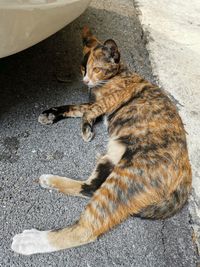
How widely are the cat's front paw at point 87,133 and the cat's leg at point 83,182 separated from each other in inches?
11.2

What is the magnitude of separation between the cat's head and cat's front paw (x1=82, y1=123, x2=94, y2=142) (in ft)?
0.91

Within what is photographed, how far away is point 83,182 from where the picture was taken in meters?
1.71

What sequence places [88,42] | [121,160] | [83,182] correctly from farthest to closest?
[88,42] → [83,182] → [121,160]

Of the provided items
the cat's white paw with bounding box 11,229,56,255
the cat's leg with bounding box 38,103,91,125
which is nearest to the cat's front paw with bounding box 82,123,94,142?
the cat's leg with bounding box 38,103,91,125

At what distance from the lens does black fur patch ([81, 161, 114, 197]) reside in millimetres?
1672

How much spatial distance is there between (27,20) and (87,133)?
759mm

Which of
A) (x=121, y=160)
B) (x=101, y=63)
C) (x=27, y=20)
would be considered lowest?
(x=121, y=160)

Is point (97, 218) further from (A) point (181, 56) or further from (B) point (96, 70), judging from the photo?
(A) point (181, 56)

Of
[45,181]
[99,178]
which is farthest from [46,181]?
[99,178]

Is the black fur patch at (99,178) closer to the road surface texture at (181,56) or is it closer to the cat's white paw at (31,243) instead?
the cat's white paw at (31,243)

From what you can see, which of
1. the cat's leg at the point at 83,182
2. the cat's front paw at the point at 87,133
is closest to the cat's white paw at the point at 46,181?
the cat's leg at the point at 83,182

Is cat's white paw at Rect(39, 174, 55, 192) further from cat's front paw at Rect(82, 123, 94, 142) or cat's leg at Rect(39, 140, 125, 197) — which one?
cat's front paw at Rect(82, 123, 94, 142)

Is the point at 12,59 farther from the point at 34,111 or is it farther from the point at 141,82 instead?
the point at 141,82

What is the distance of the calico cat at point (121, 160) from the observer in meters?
1.45
